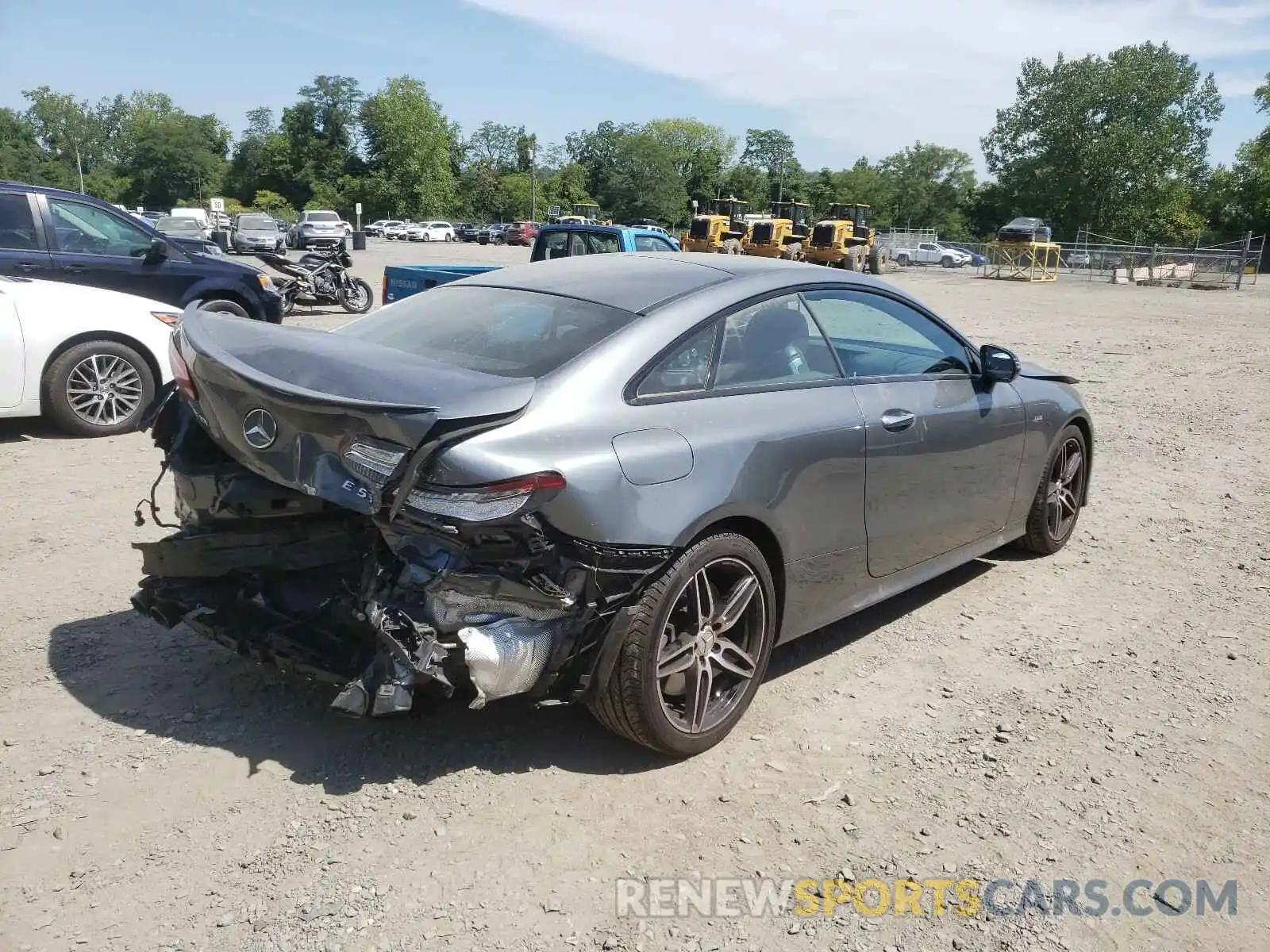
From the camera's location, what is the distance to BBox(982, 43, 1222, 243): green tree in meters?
71.3

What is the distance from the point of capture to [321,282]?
664 inches

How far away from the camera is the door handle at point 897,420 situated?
3816 millimetres

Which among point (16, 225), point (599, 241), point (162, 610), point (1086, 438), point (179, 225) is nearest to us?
point (162, 610)

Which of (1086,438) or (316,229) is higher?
(316,229)

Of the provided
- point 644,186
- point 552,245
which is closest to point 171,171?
point 644,186

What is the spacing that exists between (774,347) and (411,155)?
101798 millimetres

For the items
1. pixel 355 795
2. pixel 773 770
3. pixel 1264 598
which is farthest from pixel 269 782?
pixel 1264 598

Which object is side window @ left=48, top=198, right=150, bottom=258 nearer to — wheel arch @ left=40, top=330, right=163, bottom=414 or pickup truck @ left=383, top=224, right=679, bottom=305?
pickup truck @ left=383, top=224, right=679, bottom=305

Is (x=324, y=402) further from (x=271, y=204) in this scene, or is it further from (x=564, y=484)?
(x=271, y=204)

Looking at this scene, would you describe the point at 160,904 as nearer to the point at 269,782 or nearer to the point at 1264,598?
the point at 269,782

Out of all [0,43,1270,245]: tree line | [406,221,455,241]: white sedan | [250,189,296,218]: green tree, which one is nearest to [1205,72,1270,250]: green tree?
[0,43,1270,245]: tree line

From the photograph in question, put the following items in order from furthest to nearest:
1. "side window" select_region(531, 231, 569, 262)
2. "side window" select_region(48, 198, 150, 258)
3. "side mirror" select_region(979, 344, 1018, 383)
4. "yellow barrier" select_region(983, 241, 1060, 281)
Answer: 1. "yellow barrier" select_region(983, 241, 1060, 281)
2. "side window" select_region(531, 231, 569, 262)
3. "side window" select_region(48, 198, 150, 258)
4. "side mirror" select_region(979, 344, 1018, 383)

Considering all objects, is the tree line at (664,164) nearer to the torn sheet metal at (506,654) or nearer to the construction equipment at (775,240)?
the construction equipment at (775,240)

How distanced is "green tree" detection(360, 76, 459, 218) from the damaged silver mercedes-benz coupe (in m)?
95.2
